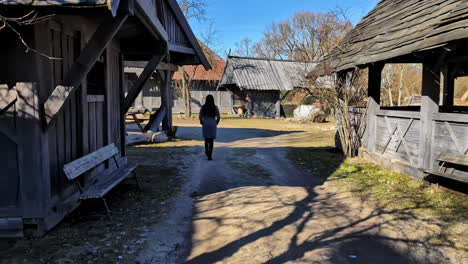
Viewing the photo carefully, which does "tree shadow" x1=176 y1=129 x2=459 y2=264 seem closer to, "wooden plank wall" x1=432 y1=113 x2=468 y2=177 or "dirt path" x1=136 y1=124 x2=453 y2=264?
"dirt path" x1=136 y1=124 x2=453 y2=264

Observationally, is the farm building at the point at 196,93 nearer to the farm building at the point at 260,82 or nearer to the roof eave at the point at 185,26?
the farm building at the point at 260,82

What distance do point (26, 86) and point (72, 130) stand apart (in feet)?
4.14

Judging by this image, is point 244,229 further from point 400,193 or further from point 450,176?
point 450,176

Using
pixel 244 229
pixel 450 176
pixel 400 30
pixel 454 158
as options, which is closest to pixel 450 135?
pixel 454 158

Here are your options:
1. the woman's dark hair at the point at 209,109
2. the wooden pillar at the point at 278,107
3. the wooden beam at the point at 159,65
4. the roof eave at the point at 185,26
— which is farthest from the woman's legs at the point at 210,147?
the wooden pillar at the point at 278,107

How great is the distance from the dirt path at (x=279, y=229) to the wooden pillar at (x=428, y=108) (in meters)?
1.96

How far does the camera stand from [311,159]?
9.85 metres

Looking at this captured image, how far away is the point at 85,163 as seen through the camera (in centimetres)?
509

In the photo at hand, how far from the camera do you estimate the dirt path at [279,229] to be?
375 centimetres

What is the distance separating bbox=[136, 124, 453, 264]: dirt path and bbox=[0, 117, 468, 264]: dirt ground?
11mm

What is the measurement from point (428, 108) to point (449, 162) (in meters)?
1.32

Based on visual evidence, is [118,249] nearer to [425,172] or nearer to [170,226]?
[170,226]

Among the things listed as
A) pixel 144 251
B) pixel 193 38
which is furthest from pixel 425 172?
pixel 193 38

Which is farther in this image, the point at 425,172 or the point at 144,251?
the point at 425,172
